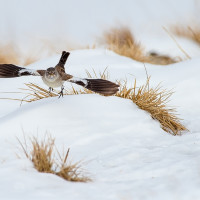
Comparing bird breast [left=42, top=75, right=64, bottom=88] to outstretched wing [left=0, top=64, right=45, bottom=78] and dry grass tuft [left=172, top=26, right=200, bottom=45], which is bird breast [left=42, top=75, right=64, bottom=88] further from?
dry grass tuft [left=172, top=26, right=200, bottom=45]

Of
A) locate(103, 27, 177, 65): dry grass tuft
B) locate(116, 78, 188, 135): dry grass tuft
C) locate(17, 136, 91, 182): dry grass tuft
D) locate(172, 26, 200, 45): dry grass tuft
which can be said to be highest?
locate(172, 26, 200, 45): dry grass tuft

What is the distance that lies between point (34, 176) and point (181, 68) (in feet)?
9.31

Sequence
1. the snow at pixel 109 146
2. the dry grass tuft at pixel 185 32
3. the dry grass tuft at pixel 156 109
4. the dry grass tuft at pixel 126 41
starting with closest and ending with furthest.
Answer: the snow at pixel 109 146 < the dry grass tuft at pixel 156 109 < the dry grass tuft at pixel 126 41 < the dry grass tuft at pixel 185 32

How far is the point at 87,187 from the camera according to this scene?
2457mm

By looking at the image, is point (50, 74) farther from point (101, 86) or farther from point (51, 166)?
point (51, 166)

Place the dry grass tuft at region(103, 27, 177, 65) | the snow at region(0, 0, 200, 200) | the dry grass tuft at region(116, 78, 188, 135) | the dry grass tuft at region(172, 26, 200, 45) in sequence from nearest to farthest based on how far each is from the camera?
the snow at region(0, 0, 200, 200) → the dry grass tuft at region(116, 78, 188, 135) → the dry grass tuft at region(103, 27, 177, 65) → the dry grass tuft at region(172, 26, 200, 45)

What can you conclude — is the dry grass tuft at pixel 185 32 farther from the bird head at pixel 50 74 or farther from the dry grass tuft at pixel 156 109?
the bird head at pixel 50 74

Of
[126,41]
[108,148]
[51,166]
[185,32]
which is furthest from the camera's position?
[185,32]

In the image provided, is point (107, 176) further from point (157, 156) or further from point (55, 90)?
point (55, 90)

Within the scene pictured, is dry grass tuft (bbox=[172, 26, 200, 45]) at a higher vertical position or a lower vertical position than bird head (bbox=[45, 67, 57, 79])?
higher

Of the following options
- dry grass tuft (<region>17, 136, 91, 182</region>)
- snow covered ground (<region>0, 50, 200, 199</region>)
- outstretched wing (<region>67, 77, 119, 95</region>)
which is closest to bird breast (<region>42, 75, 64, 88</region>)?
outstretched wing (<region>67, 77, 119, 95</region>)

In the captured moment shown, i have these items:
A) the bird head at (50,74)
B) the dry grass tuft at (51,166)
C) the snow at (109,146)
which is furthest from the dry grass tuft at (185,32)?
the dry grass tuft at (51,166)

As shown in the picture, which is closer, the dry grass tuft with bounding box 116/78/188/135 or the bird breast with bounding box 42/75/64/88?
the bird breast with bounding box 42/75/64/88

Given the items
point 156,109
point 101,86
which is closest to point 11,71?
point 101,86
